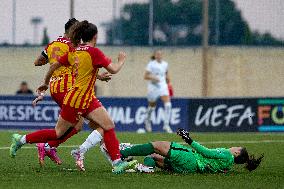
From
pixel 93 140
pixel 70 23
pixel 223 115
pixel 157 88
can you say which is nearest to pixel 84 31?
pixel 70 23

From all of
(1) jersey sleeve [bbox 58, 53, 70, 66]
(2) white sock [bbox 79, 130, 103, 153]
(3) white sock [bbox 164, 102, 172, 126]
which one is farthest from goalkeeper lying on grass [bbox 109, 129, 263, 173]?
(3) white sock [bbox 164, 102, 172, 126]

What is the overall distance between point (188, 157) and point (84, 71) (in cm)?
169

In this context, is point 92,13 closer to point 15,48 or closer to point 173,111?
point 15,48

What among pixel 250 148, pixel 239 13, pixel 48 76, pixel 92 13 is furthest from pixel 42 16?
pixel 48 76

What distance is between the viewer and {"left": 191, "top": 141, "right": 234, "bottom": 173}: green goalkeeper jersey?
495 inches

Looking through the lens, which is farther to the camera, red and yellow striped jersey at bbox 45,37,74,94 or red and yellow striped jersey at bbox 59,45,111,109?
red and yellow striped jersey at bbox 45,37,74,94

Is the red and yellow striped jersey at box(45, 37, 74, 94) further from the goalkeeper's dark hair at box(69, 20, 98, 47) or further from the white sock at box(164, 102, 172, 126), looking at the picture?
the white sock at box(164, 102, 172, 126)

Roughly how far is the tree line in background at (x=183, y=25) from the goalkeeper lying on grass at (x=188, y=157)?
742 inches

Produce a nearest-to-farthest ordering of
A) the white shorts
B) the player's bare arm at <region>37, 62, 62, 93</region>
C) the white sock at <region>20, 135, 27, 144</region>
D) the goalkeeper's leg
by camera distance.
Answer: the goalkeeper's leg
the player's bare arm at <region>37, 62, 62, 93</region>
the white sock at <region>20, 135, 27, 144</region>
the white shorts

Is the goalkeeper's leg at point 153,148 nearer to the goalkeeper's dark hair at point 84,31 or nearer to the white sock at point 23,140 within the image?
the goalkeeper's dark hair at point 84,31

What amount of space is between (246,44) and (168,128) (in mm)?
7416

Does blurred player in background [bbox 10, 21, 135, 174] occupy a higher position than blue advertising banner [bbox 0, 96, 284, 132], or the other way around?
blurred player in background [bbox 10, 21, 135, 174]

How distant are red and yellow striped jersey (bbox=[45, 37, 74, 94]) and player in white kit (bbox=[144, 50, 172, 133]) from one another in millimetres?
11908

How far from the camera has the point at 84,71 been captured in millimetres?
12609
